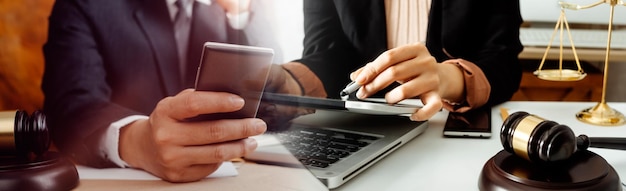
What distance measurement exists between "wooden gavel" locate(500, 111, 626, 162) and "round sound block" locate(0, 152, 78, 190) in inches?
10.9

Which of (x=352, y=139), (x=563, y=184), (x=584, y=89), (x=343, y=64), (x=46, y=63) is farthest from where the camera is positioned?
(x=584, y=89)

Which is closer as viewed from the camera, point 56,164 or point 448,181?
point 56,164

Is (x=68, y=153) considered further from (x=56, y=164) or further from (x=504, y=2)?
(x=504, y=2)

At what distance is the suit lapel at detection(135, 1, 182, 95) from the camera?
0.93 feet

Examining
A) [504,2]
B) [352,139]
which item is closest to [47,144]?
[352,139]

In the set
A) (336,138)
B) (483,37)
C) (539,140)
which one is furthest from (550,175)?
(483,37)

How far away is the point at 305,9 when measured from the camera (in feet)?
1.58

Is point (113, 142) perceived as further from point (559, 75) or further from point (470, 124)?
point (559, 75)

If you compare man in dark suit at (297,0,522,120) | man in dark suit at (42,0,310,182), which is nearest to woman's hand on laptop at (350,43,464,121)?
man in dark suit at (297,0,522,120)

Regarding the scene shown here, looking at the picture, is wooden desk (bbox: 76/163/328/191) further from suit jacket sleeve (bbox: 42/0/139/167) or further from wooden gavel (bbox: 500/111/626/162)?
wooden gavel (bbox: 500/111/626/162)

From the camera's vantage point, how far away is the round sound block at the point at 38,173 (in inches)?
10.4

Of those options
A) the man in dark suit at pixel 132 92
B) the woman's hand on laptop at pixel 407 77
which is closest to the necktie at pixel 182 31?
the man in dark suit at pixel 132 92

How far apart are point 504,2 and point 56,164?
0.59 meters

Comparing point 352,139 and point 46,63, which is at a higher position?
point 46,63
